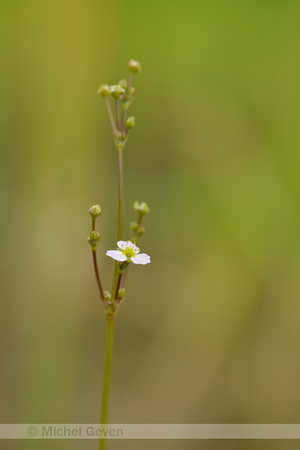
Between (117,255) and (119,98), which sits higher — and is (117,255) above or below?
below

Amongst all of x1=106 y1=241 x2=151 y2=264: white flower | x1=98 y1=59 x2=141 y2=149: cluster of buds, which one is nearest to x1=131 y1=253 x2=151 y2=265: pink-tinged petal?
x1=106 y1=241 x2=151 y2=264: white flower

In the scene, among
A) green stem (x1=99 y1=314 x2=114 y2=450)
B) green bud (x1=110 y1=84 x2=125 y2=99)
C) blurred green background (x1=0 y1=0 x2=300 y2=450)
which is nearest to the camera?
green stem (x1=99 y1=314 x2=114 y2=450)

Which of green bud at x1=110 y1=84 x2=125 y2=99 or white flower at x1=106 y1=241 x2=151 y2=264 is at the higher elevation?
green bud at x1=110 y1=84 x2=125 y2=99

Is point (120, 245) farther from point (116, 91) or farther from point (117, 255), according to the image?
point (116, 91)

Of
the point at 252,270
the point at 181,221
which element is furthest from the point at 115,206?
the point at 252,270
